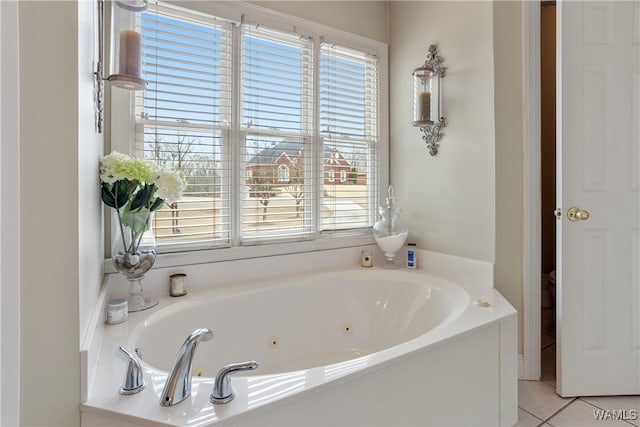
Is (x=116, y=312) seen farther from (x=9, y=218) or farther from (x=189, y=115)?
(x=189, y=115)

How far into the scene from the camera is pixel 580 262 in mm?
1823

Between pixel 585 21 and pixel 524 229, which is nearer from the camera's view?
pixel 585 21

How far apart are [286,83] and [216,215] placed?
3.11ft

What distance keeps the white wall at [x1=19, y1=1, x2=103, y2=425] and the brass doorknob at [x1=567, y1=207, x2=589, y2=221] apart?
2.14 meters

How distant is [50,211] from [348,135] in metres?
1.98

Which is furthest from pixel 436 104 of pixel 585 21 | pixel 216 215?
pixel 216 215

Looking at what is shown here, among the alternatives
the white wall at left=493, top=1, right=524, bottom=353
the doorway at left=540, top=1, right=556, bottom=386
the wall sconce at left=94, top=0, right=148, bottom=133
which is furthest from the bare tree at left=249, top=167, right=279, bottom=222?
the doorway at left=540, top=1, right=556, bottom=386

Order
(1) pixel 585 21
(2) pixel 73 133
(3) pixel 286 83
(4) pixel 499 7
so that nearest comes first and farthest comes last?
(2) pixel 73 133 < (1) pixel 585 21 < (4) pixel 499 7 < (3) pixel 286 83

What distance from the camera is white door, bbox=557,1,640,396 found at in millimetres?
A: 1779

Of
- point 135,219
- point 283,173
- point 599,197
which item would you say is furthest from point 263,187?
point 599,197

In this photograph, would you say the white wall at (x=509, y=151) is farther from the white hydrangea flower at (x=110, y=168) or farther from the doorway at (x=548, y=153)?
the white hydrangea flower at (x=110, y=168)

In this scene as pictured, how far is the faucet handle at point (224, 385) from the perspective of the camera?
0.90 m

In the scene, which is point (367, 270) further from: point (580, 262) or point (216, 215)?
point (580, 262)

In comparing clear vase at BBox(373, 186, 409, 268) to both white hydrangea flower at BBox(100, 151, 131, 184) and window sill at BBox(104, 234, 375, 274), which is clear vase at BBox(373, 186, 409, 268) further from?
white hydrangea flower at BBox(100, 151, 131, 184)
